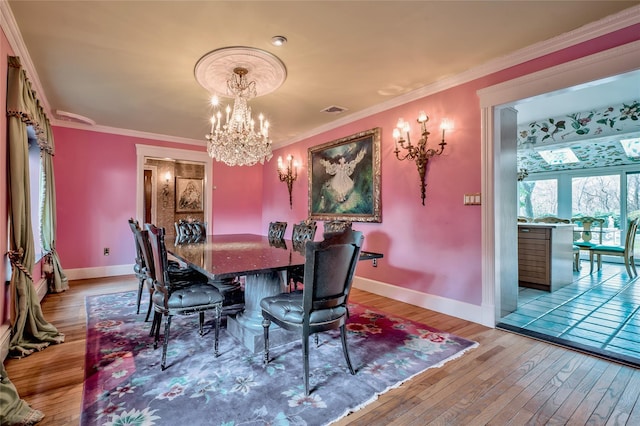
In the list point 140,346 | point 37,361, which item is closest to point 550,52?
point 140,346

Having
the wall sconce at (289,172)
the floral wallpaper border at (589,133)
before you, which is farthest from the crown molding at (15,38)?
the floral wallpaper border at (589,133)

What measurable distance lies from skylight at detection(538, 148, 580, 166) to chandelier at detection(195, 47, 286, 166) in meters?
5.95

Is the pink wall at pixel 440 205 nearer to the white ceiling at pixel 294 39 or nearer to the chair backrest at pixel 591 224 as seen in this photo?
the white ceiling at pixel 294 39

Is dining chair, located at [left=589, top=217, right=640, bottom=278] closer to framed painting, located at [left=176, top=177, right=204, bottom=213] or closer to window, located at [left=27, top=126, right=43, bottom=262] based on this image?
framed painting, located at [left=176, top=177, right=204, bottom=213]

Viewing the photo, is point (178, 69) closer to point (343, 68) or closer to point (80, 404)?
point (343, 68)

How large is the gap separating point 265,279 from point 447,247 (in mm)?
1958

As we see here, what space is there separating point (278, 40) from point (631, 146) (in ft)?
21.9

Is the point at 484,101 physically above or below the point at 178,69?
below

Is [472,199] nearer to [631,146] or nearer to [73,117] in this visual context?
[631,146]

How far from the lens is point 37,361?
2176 mm

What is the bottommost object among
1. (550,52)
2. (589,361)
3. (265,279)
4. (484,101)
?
(589,361)

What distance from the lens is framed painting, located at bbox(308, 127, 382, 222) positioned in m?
4.11

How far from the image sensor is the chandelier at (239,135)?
2.94 m

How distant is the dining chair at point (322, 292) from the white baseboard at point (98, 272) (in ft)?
14.3
